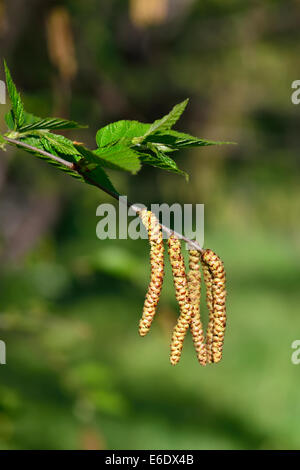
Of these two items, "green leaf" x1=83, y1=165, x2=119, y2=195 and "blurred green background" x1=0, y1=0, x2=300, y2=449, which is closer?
"green leaf" x1=83, y1=165, x2=119, y2=195

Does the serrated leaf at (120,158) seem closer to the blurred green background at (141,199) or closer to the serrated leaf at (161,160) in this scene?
the serrated leaf at (161,160)

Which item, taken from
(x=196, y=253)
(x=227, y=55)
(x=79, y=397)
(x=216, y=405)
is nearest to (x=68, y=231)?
(x=216, y=405)

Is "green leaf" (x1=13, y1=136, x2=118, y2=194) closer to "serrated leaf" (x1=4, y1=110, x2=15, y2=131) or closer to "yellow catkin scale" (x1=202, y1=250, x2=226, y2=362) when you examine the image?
"serrated leaf" (x1=4, y1=110, x2=15, y2=131)

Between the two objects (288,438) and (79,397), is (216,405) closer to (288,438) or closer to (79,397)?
(288,438)

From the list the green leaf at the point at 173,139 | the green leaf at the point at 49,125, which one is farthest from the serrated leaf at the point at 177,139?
the green leaf at the point at 49,125

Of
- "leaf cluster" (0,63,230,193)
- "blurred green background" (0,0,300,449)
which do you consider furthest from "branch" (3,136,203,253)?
"blurred green background" (0,0,300,449)
